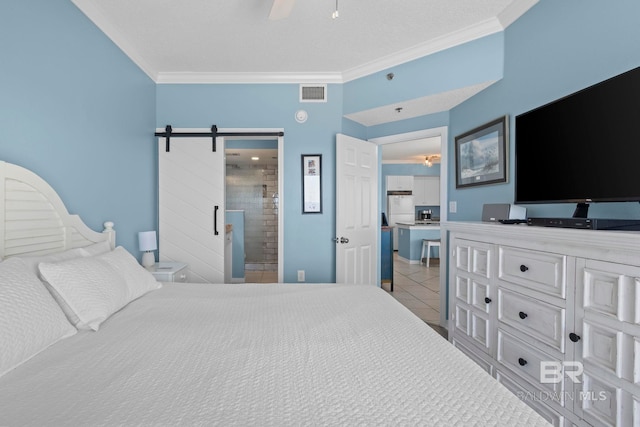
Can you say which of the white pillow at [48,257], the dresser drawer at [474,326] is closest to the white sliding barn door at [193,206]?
the white pillow at [48,257]

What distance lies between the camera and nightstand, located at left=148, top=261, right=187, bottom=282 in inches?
98.8

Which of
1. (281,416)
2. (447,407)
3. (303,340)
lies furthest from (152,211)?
(447,407)

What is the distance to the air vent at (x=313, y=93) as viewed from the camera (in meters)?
3.35

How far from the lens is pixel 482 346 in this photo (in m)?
1.87

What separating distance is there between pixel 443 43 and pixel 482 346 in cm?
254

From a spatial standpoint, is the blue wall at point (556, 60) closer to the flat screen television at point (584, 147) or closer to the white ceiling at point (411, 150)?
the flat screen television at point (584, 147)

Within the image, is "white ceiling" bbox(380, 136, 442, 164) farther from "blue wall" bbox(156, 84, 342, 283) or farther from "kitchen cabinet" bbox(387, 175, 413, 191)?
"blue wall" bbox(156, 84, 342, 283)

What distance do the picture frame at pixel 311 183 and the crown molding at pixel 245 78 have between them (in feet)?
2.88

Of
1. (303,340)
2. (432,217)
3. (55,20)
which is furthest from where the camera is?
(432,217)

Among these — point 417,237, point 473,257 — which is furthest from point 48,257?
point 417,237

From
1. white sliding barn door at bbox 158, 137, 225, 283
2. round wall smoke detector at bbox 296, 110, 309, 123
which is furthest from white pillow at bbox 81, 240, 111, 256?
round wall smoke detector at bbox 296, 110, 309, 123

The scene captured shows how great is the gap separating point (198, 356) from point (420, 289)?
13.5ft

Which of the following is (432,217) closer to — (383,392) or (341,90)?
(341,90)

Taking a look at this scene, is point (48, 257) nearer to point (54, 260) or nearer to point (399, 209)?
point (54, 260)
